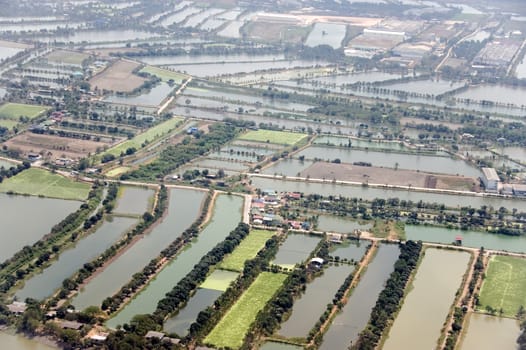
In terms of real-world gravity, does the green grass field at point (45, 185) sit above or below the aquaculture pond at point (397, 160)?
below

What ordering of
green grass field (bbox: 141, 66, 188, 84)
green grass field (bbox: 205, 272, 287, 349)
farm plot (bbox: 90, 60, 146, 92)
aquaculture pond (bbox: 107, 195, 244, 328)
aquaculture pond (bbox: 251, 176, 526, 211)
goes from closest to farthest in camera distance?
1. green grass field (bbox: 205, 272, 287, 349)
2. aquaculture pond (bbox: 107, 195, 244, 328)
3. aquaculture pond (bbox: 251, 176, 526, 211)
4. farm plot (bbox: 90, 60, 146, 92)
5. green grass field (bbox: 141, 66, 188, 84)

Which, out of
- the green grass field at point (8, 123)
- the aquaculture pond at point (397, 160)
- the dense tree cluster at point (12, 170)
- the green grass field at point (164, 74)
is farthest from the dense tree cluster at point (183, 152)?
the green grass field at point (164, 74)

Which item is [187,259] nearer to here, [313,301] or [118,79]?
[313,301]

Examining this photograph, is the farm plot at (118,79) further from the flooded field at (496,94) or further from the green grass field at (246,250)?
the green grass field at (246,250)

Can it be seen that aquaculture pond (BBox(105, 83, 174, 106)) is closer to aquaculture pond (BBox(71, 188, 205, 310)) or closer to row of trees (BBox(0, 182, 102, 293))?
aquaculture pond (BBox(71, 188, 205, 310))

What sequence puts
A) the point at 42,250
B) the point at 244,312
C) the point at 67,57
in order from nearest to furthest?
the point at 244,312
the point at 42,250
the point at 67,57

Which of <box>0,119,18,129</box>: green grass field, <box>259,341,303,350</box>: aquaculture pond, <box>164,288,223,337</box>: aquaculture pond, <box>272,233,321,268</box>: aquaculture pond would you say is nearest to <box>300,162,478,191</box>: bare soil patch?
<box>272,233,321,268</box>: aquaculture pond

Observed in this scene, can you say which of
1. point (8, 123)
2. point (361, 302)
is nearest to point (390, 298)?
point (361, 302)
